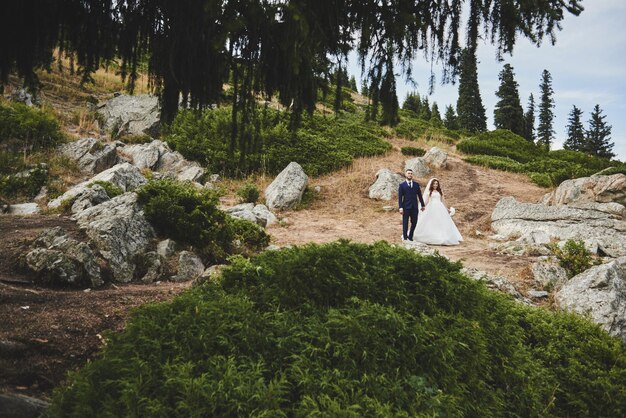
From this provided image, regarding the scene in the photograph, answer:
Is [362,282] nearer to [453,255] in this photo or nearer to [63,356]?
[63,356]

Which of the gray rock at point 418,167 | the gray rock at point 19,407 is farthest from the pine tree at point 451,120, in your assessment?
the gray rock at point 19,407

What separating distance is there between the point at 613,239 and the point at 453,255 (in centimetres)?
382

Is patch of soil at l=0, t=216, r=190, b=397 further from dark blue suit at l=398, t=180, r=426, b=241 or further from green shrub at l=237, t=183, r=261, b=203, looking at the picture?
green shrub at l=237, t=183, r=261, b=203

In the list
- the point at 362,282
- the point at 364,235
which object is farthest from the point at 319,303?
the point at 364,235

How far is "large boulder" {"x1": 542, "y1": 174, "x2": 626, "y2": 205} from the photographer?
40.5 feet

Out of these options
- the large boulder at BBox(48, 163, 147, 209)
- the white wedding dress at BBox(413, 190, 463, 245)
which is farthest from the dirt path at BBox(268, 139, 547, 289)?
the large boulder at BBox(48, 163, 147, 209)

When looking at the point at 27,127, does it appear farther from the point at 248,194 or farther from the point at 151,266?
the point at 151,266

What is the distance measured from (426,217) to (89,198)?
28.0 ft

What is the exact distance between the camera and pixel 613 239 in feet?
29.4

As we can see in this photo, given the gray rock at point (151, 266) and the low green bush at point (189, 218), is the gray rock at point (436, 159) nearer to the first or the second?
the low green bush at point (189, 218)

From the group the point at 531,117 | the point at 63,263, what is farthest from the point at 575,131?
the point at 63,263

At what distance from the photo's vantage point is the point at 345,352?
7.62ft

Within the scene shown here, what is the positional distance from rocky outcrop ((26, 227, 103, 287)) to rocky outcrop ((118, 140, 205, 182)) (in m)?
8.11

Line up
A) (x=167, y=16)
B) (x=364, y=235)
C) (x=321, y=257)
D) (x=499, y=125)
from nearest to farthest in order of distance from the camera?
(x=167, y=16)
(x=321, y=257)
(x=364, y=235)
(x=499, y=125)
